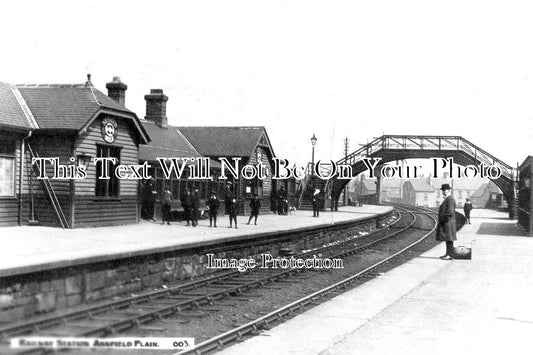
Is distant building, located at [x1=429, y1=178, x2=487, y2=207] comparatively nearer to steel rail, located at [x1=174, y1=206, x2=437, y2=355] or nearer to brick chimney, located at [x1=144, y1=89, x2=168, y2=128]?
brick chimney, located at [x1=144, y1=89, x2=168, y2=128]

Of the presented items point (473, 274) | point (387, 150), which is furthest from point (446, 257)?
point (387, 150)

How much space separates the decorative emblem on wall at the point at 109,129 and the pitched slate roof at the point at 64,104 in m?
0.41

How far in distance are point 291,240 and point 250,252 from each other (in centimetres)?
323

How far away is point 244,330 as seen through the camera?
777 centimetres

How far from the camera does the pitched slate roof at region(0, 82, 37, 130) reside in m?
16.2

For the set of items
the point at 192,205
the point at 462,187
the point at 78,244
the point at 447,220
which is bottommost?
the point at 78,244

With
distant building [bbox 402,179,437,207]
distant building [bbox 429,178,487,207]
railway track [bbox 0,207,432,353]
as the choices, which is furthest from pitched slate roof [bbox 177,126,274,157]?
distant building [bbox 429,178,487,207]

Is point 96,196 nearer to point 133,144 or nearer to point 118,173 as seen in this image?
point 118,173

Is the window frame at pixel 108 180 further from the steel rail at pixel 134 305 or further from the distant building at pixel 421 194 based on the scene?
the distant building at pixel 421 194

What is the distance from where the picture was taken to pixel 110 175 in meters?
18.9

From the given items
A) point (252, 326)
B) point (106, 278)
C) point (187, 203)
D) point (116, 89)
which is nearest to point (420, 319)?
point (252, 326)

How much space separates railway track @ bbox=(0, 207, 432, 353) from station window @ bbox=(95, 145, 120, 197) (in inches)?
271

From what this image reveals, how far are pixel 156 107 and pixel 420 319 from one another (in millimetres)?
21354

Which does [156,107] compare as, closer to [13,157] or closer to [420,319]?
[13,157]
